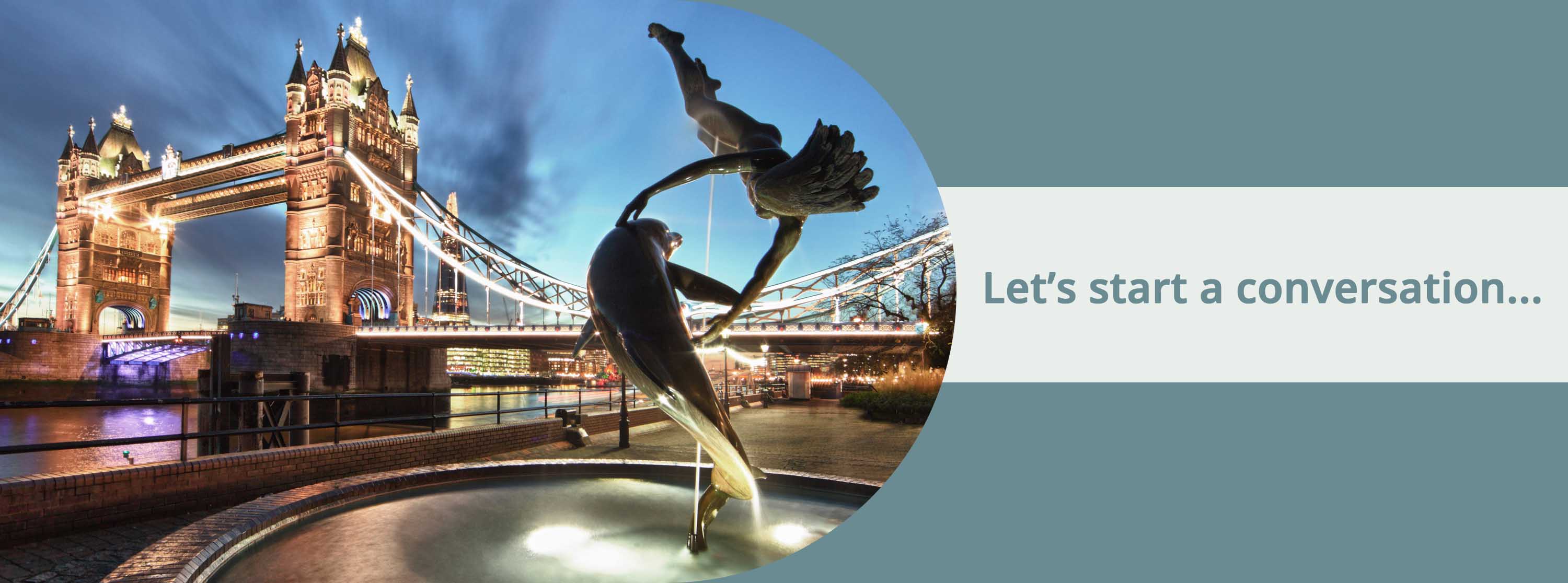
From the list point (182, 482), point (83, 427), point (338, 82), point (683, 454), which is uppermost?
point (338, 82)

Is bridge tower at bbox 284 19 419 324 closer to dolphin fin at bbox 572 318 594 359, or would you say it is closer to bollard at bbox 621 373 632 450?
bollard at bbox 621 373 632 450

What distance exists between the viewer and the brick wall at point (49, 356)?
24359mm

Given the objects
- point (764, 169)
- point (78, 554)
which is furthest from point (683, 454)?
point (764, 169)

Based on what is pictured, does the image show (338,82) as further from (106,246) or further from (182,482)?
(182,482)

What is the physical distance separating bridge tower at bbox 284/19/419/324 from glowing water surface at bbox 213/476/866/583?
3641cm

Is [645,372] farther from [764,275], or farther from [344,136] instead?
[344,136]

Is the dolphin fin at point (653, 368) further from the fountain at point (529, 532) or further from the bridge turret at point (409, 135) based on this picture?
the bridge turret at point (409, 135)

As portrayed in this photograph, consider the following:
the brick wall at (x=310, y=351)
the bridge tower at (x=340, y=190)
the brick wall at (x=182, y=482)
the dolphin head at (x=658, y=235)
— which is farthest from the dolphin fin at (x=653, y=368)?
the bridge tower at (x=340, y=190)

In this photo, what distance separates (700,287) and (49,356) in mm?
36203

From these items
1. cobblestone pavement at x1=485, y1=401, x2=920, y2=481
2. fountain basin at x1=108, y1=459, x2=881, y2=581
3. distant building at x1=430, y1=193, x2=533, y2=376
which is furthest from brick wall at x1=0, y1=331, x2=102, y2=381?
fountain basin at x1=108, y1=459, x2=881, y2=581

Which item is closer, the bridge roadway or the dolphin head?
the dolphin head

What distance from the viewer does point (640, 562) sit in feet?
9.37

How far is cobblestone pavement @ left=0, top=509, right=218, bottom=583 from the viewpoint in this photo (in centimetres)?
301

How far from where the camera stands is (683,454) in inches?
269
